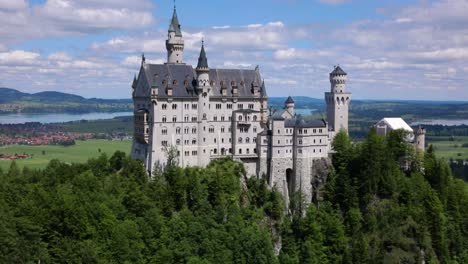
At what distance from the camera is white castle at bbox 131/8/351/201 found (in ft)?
280

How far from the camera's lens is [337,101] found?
9975 cm

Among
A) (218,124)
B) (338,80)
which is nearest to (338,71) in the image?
(338,80)

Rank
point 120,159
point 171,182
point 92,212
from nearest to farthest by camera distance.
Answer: point 92,212 → point 171,182 → point 120,159

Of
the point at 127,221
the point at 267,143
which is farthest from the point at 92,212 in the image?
the point at 267,143

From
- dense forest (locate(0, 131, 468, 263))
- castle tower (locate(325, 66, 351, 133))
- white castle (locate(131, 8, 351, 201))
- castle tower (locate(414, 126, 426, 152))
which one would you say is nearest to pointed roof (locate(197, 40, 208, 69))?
white castle (locate(131, 8, 351, 201))

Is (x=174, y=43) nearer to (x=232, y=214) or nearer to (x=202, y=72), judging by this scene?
(x=202, y=72)

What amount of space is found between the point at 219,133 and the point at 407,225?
3250cm

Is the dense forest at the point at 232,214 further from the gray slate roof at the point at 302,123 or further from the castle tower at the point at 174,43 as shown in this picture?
the castle tower at the point at 174,43

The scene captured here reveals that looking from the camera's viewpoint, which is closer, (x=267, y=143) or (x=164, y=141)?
(x=164, y=141)

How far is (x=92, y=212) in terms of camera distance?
230 feet

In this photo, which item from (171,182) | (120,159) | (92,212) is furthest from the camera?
(120,159)

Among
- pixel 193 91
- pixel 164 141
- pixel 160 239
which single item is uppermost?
pixel 193 91

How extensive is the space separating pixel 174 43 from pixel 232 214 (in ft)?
97.9

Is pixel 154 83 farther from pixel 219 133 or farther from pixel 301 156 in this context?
pixel 301 156
